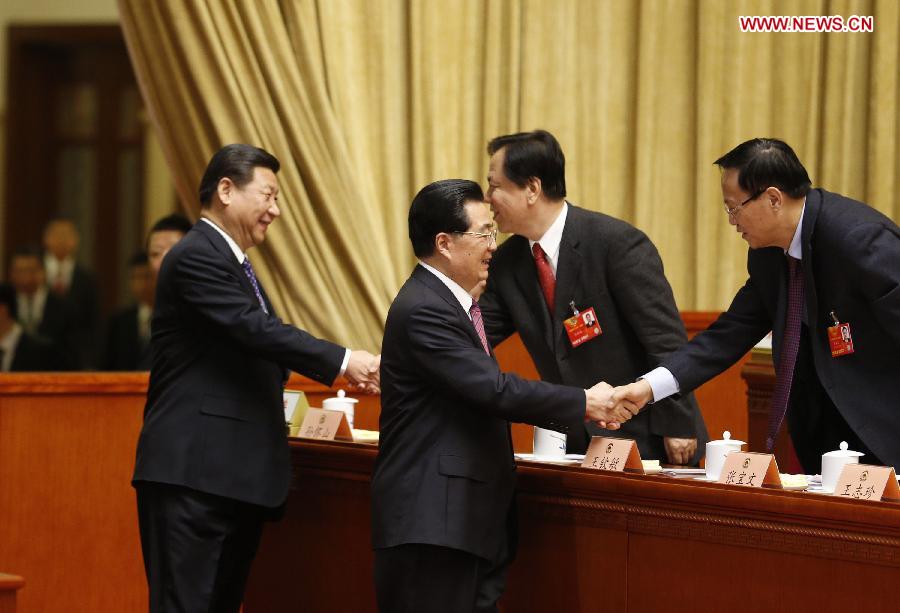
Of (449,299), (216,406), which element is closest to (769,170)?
(449,299)

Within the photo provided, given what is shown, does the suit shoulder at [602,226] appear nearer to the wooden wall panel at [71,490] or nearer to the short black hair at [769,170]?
the short black hair at [769,170]

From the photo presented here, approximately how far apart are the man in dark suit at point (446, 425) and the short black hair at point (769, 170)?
68cm

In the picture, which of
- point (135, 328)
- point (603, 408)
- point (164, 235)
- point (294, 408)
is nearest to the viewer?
point (603, 408)

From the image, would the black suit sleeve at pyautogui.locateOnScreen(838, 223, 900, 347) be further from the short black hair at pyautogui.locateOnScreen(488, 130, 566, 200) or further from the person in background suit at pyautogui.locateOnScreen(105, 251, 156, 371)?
the person in background suit at pyautogui.locateOnScreen(105, 251, 156, 371)

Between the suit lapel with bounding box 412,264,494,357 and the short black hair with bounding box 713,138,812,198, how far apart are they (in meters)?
0.80

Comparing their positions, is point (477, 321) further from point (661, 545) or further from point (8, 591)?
point (8, 591)

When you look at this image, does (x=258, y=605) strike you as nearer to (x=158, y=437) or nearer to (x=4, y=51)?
(x=158, y=437)

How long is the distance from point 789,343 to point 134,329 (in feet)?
13.2

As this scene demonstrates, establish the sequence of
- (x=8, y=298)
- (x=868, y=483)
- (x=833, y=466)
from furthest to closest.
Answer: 1. (x=8, y=298)
2. (x=833, y=466)
3. (x=868, y=483)

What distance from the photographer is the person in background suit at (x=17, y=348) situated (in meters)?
7.20

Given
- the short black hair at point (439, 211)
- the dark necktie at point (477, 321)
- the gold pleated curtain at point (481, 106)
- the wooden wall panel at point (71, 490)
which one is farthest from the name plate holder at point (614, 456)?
the gold pleated curtain at point (481, 106)

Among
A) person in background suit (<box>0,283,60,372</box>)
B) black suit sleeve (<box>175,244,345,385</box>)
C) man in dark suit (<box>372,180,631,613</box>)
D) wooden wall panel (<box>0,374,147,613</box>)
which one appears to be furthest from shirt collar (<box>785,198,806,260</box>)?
person in background suit (<box>0,283,60,372</box>)

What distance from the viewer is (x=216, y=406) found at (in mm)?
3596

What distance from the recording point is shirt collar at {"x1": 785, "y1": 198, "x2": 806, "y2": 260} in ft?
11.4
